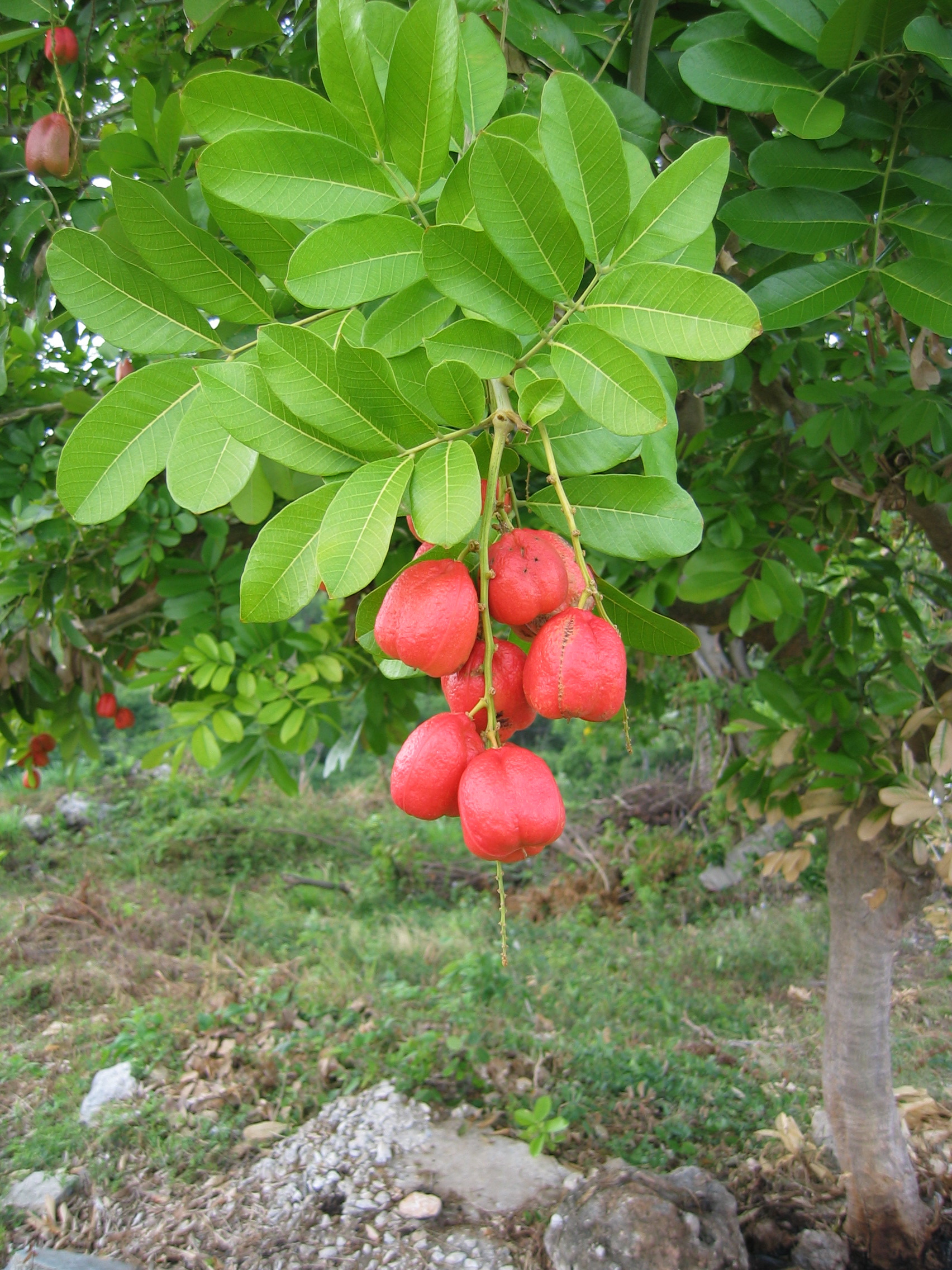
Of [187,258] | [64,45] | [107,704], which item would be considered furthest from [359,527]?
[107,704]

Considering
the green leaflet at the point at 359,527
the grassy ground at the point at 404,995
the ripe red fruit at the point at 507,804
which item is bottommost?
the grassy ground at the point at 404,995

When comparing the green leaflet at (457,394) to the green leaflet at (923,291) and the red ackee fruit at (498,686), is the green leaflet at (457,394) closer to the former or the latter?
the red ackee fruit at (498,686)

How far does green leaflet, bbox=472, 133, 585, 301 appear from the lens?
60 cm

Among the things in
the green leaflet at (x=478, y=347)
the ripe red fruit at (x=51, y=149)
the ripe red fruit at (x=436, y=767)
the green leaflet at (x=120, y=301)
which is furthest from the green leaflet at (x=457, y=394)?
the ripe red fruit at (x=51, y=149)

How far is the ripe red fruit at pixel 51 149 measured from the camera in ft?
4.80


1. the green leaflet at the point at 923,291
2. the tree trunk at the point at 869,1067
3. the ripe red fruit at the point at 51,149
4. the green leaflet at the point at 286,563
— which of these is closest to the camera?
the green leaflet at the point at 286,563

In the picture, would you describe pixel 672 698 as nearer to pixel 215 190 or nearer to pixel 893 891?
pixel 893 891

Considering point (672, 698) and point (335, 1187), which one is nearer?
point (335, 1187)

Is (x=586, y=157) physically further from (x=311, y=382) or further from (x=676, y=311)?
(x=311, y=382)

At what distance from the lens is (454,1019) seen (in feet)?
14.0

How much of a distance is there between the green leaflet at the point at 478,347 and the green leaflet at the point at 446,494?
0.07 meters

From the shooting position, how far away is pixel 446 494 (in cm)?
61

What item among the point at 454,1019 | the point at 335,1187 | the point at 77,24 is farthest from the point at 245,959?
the point at 77,24

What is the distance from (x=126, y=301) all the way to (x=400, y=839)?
705 centimetres
